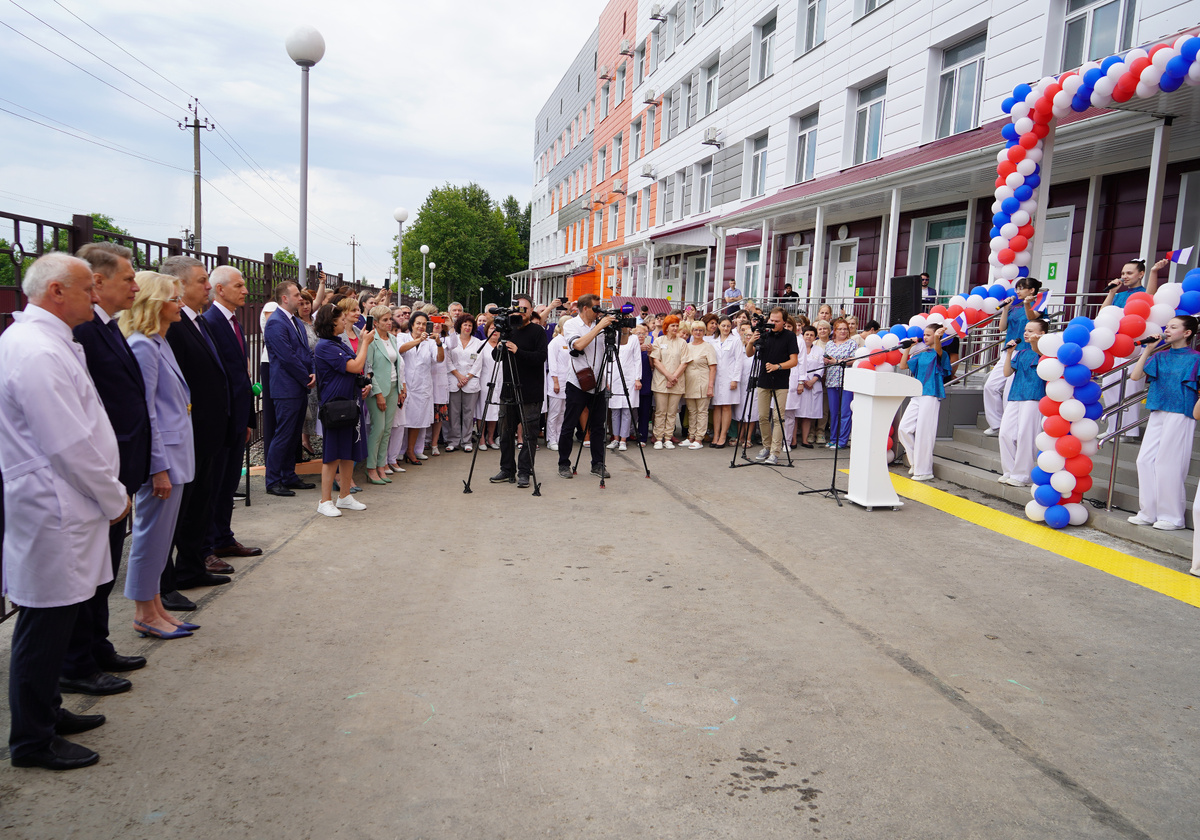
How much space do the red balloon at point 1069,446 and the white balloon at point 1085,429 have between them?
0.05 m

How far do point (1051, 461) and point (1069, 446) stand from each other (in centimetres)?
21

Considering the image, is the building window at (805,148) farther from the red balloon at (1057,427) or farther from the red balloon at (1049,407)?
the red balloon at (1057,427)

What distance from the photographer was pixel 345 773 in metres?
2.96

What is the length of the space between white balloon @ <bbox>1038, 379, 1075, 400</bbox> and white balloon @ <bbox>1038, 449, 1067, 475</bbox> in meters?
0.52

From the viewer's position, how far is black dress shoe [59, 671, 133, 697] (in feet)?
11.5

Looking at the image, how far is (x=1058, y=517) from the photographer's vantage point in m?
7.15

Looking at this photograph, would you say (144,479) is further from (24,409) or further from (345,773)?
(345,773)

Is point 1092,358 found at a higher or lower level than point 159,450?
higher

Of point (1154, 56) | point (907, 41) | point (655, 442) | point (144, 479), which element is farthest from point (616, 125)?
point (144, 479)

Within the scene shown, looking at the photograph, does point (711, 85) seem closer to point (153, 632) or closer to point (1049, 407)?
point (1049, 407)

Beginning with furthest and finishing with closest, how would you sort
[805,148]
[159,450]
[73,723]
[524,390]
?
[805,148] < [524,390] < [159,450] < [73,723]

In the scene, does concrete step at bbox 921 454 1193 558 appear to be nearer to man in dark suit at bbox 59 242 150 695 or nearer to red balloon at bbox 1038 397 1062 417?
red balloon at bbox 1038 397 1062 417

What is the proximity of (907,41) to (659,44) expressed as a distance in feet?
56.5

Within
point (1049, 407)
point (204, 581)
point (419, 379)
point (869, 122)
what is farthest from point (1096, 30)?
point (204, 581)
